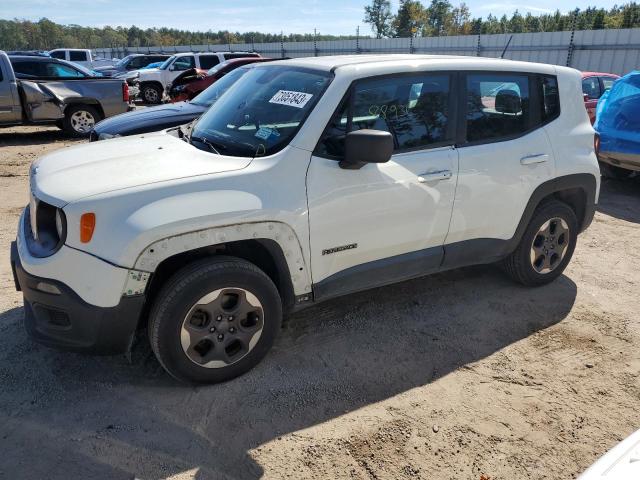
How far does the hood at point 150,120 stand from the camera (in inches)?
263

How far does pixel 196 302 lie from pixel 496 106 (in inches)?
102

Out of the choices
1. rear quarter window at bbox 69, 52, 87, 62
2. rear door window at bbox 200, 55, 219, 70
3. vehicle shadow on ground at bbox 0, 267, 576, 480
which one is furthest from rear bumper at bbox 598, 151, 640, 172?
rear quarter window at bbox 69, 52, 87, 62

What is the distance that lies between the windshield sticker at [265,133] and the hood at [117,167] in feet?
0.82

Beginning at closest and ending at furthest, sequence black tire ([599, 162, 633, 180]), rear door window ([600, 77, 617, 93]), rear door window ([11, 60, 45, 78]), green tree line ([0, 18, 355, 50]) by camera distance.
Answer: black tire ([599, 162, 633, 180]) → rear door window ([600, 77, 617, 93]) → rear door window ([11, 60, 45, 78]) → green tree line ([0, 18, 355, 50])

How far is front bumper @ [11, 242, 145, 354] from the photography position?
2611mm

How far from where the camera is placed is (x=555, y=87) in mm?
4055

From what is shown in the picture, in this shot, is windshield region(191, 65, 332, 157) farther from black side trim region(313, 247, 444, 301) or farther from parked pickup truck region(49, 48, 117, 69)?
parked pickup truck region(49, 48, 117, 69)

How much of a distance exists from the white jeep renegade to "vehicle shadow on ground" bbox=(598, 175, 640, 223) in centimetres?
308

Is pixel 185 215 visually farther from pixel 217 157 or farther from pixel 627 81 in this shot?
pixel 627 81

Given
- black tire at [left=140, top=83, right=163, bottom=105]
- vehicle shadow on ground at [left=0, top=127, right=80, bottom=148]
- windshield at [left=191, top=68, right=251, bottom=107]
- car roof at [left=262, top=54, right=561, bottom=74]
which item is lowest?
vehicle shadow on ground at [left=0, top=127, right=80, bottom=148]

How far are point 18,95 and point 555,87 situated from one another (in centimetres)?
1032

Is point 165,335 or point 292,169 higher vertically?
point 292,169

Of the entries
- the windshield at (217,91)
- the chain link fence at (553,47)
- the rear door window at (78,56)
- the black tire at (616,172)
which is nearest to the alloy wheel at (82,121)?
the windshield at (217,91)

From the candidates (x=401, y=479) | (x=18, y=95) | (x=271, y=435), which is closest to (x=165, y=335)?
(x=271, y=435)
